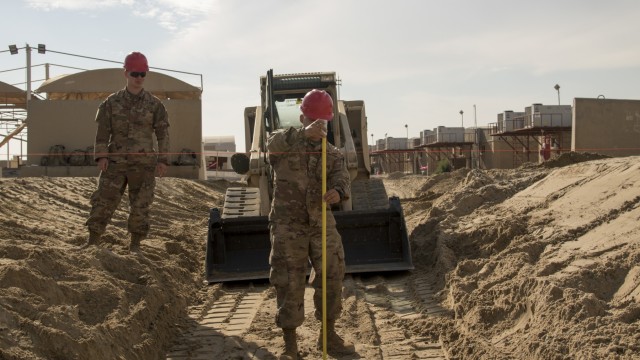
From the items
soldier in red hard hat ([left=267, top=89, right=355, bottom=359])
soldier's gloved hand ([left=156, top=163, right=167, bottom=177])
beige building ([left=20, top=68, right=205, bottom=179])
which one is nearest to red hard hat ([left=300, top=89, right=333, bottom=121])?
soldier in red hard hat ([left=267, top=89, right=355, bottom=359])

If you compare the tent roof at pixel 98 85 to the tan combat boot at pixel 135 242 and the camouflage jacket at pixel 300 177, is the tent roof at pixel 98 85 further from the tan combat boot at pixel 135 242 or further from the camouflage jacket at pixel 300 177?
the camouflage jacket at pixel 300 177

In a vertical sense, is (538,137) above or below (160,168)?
above

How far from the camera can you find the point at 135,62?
24.0ft

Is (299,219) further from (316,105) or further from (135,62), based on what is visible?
(135,62)

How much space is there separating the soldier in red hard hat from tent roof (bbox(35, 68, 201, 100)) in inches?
792

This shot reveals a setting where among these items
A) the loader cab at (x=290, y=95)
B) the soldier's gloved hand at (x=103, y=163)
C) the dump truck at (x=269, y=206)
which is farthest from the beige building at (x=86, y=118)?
the soldier's gloved hand at (x=103, y=163)

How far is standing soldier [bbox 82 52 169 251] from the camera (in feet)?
24.1

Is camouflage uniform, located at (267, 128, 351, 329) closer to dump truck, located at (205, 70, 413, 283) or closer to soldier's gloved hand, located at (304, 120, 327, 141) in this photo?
soldier's gloved hand, located at (304, 120, 327, 141)

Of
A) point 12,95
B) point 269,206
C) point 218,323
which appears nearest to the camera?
point 218,323

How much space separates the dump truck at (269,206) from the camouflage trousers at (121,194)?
0.97m

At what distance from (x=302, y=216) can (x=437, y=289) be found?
2718 mm

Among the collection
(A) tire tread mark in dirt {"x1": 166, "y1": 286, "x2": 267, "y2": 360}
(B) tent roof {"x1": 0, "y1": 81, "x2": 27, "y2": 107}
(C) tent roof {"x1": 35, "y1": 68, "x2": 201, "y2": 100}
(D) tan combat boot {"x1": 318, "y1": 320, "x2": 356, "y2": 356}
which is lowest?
(A) tire tread mark in dirt {"x1": 166, "y1": 286, "x2": 267, "y2": 360}

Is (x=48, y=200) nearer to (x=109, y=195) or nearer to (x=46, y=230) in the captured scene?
(x=46, y=230)

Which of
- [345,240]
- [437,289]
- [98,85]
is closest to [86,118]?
[98,85]
